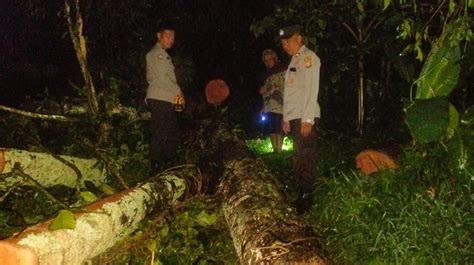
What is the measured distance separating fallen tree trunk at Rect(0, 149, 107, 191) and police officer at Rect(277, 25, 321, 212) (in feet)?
6.78

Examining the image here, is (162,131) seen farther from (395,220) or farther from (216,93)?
(216,93)

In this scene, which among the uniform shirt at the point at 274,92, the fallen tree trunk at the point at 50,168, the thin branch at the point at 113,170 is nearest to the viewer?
the fallen tree trunk at the point at 50,168

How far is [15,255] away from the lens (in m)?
2.74

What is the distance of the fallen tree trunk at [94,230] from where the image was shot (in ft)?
9.13

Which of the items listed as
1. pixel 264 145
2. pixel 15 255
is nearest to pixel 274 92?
pixel 264 145

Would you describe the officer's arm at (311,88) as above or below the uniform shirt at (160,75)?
below

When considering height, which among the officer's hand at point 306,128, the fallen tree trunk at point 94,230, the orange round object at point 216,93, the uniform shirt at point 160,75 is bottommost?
the fallen tree trunk at point 94,230

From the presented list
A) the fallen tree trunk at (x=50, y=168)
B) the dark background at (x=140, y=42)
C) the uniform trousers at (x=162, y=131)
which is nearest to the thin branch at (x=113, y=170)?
the fallen tree trunk at (x=50, y=168)

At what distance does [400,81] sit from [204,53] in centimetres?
424

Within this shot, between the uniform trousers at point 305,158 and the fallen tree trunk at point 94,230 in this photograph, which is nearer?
the fallen tree trunk at point 94,230

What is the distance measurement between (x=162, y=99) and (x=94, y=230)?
2712 millimetres

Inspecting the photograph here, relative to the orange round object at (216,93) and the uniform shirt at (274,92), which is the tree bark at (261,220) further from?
the orange round object at (216,93)

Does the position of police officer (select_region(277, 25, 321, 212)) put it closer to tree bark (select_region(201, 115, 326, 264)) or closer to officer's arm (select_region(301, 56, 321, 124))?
officer's arm (select_region(301, 56, 321, 124))

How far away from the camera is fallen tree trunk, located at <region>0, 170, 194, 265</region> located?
278 centimetres
